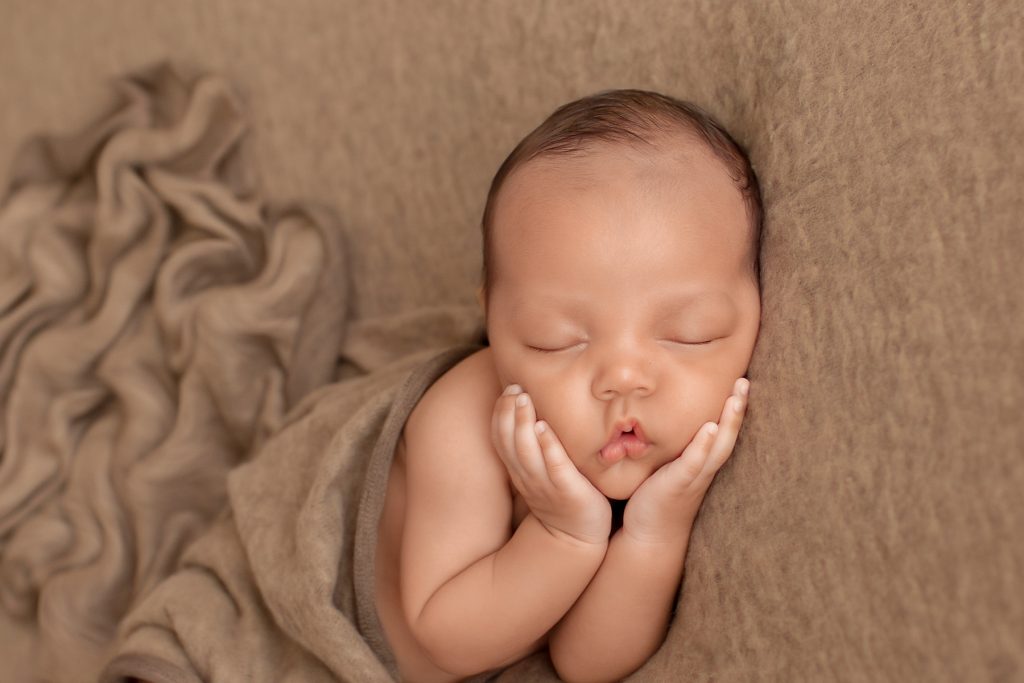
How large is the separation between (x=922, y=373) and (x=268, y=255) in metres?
1.00

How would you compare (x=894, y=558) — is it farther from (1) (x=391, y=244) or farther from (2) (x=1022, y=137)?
(1) (x=391, y=244)

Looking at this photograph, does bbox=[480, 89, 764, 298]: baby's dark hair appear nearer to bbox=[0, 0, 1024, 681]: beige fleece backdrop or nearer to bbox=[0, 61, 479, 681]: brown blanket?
bbox=[0, 0, 1024, 681]: beige fleece backdrop

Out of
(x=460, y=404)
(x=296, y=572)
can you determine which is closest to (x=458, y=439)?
(x=460, y=404)

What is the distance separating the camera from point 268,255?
5.10 ft

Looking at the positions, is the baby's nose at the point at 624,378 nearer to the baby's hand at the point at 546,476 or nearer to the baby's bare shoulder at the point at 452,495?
the baby's hand at the point at 546,476

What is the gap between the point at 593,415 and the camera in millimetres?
972

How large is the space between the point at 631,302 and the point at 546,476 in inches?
7.0

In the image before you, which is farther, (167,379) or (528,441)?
(167,379)

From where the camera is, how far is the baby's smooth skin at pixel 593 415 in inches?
38.0

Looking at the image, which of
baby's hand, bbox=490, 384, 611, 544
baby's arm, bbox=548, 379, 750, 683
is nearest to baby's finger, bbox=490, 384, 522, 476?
baby's hand, bbox=490, 384, 611, 544

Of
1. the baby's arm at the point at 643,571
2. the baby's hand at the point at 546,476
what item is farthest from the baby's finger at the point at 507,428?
the baby's arm at the point at 643,571

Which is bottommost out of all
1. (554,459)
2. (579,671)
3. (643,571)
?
(579,671)

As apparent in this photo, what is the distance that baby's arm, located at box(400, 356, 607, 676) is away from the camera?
3.34 feet

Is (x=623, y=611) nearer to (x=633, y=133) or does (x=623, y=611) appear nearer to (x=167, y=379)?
(x=633, y=133)
